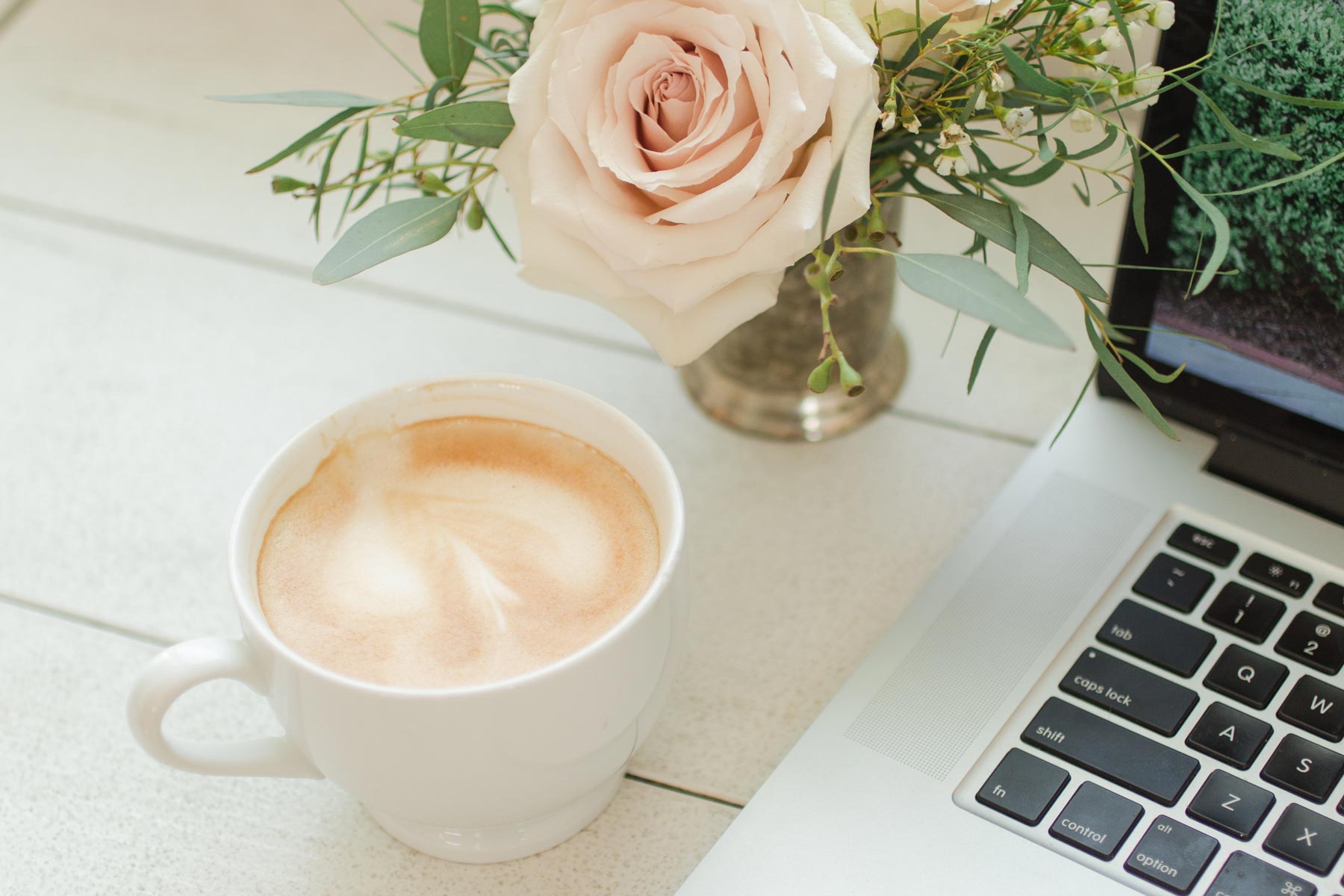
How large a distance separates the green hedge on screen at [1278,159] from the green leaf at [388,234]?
26cm

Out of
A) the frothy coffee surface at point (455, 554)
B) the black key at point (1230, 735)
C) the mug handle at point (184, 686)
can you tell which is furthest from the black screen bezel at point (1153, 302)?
the mug handle at point (184, 686)

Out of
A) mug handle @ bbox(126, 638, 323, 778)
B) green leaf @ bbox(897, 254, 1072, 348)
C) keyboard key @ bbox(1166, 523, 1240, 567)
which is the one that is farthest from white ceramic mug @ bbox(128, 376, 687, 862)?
keyboard key @ bbox(1166, 523, 1240, 567)

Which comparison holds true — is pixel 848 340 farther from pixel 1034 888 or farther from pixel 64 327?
pixel 64 327

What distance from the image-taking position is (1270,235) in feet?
1.58

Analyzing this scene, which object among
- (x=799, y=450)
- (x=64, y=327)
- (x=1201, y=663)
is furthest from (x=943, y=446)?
(x=64, y=327)

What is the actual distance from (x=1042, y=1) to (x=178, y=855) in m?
0.43

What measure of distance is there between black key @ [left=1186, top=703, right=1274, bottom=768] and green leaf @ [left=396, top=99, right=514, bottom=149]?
1.05ft

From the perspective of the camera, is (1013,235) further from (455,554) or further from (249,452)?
(249,452)

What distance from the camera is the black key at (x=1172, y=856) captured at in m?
0.41

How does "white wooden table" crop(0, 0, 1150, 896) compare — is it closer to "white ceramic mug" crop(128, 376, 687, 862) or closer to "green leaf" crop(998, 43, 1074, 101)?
"white ceramic mug" crop(128, 376, 687, 862)

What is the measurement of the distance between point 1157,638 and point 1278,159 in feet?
0.58

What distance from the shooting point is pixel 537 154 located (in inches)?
17.6

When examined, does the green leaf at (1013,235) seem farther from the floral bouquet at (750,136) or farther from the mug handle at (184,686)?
the mug handle at (184,686)

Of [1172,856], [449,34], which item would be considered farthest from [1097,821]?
[449,34]
